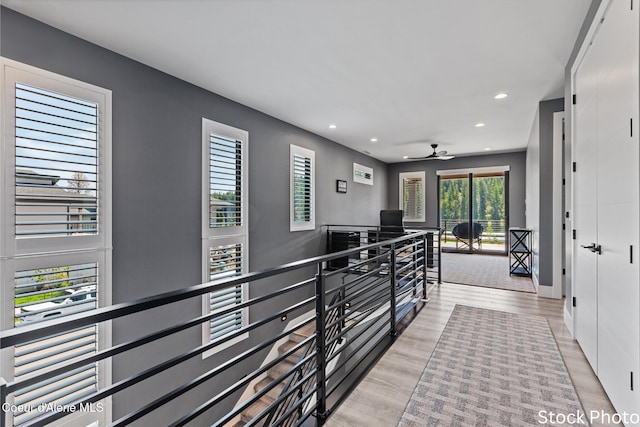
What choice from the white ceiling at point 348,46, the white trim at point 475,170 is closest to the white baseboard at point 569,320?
the white ceiling at point 348,46

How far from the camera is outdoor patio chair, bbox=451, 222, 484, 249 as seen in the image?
25.9 feet

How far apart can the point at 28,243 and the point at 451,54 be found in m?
3.66

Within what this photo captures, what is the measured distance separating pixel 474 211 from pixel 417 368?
22.2ft

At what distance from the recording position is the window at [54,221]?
201cm

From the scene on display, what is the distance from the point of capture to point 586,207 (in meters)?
2.25

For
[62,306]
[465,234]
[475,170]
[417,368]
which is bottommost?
[417,368]

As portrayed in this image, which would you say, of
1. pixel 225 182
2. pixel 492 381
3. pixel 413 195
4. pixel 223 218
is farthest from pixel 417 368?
pixel 413 195

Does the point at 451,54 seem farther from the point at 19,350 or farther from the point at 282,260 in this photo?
the point at 19,350

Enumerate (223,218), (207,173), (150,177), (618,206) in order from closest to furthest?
(618,206), (150,177), (207,173), (223,218)

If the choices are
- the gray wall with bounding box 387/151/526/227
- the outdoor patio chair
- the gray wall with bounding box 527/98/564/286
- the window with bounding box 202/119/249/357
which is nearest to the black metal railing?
the window with bounding box 202/119/249/357

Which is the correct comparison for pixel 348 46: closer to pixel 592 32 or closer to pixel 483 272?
pixel 592 32

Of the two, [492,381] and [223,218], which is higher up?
[223,218]

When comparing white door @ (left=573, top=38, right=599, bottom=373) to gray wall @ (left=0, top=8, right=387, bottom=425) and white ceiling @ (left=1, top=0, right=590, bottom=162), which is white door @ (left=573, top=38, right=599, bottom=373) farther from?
gray wall @ (left=0, top=8, right=387, bottom=425)

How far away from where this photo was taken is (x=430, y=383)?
2.04 meters
